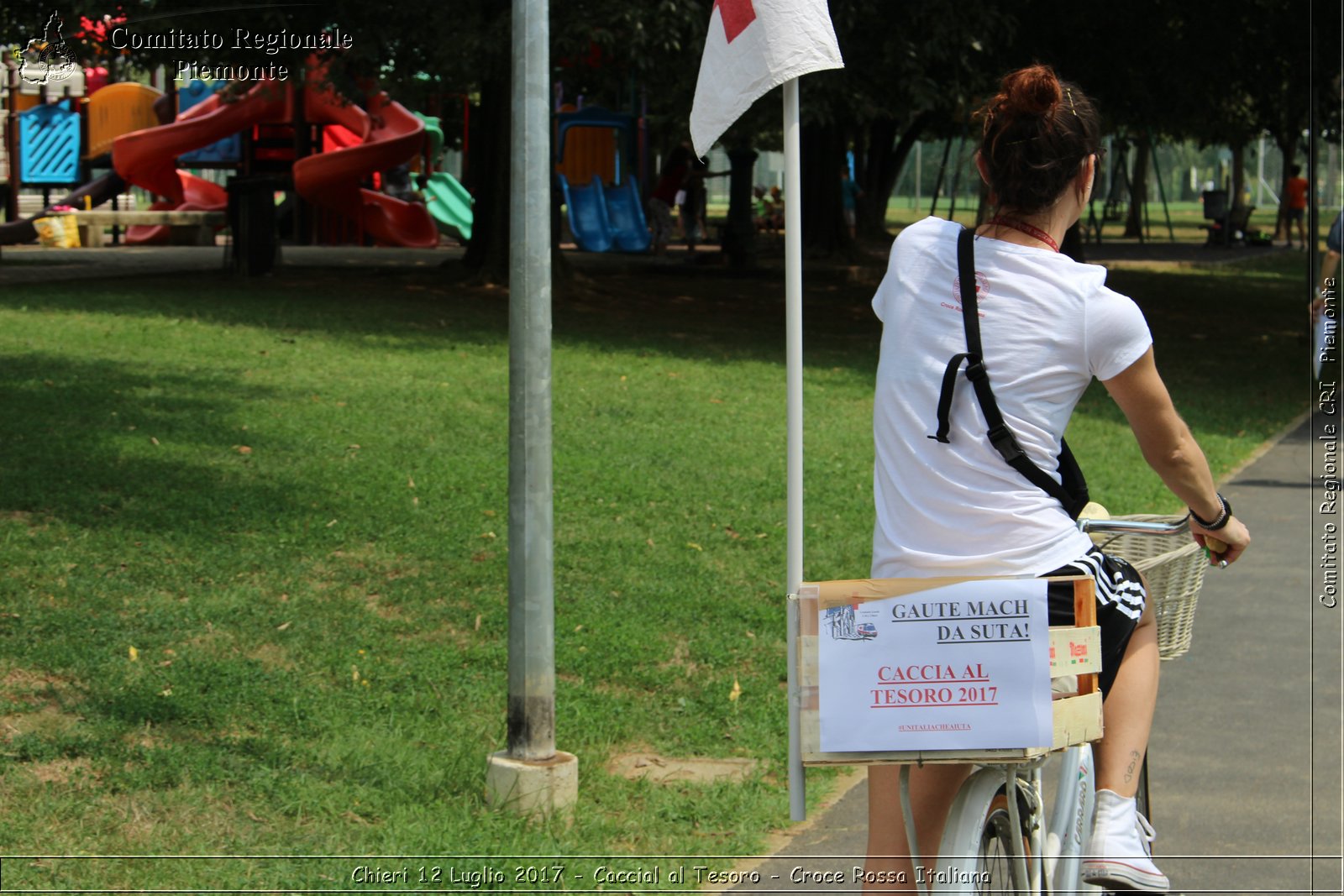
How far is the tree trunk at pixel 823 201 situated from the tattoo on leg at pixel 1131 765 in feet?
80.0

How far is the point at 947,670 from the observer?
2650 mm

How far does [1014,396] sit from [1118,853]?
3.08ft

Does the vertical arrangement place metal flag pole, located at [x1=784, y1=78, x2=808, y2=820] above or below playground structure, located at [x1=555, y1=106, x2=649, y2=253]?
below

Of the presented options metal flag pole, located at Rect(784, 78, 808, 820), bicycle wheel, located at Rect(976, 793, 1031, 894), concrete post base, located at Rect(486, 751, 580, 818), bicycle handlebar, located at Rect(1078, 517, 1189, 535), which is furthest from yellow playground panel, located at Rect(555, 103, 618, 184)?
bicycle wheel, located at Rect(976, 793, 1031, 894)

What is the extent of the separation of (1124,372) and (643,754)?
9.10 ft

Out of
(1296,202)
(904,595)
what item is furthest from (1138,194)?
(904,595)

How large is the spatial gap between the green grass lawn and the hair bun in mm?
2380

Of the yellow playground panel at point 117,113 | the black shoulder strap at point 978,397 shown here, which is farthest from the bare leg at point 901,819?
the yellow playground panel at point 117,113

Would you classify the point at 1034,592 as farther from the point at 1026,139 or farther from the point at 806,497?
the point at 806,497

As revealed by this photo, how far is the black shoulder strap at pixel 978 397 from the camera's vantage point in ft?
9.06

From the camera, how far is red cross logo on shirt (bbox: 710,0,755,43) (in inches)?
130

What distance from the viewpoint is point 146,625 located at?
5.64m

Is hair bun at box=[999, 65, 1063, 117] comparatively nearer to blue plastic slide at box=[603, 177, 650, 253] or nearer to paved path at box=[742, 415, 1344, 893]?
paved path at box=[742, 415, 1344, 893]

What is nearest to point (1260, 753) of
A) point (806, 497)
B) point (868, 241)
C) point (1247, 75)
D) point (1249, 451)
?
point (806, 497)
